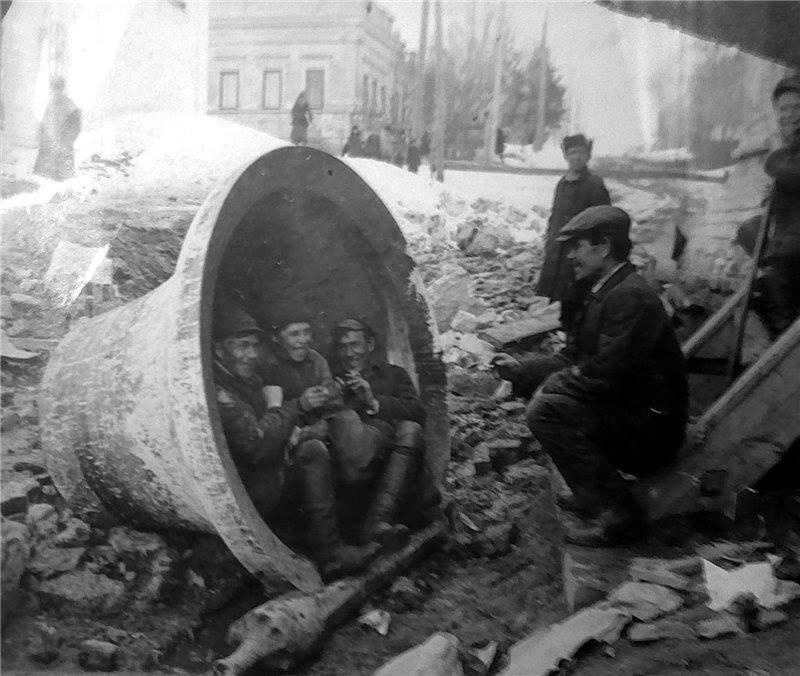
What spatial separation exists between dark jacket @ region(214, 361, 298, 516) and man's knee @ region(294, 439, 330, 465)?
0.06 m

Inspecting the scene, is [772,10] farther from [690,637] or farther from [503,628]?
[503,628]

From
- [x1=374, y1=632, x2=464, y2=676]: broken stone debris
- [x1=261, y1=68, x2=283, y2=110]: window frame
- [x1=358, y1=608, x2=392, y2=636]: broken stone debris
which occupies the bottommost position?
[x1=374, y1=632, x2=464, y2=676]: broken stone debris

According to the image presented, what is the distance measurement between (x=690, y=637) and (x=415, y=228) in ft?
5.94

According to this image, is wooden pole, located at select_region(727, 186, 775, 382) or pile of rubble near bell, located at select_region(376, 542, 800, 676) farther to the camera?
wooden pole, located at select_region(727, 186, 775, 382)

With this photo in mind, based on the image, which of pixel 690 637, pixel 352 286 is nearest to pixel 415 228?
pixel 352 286

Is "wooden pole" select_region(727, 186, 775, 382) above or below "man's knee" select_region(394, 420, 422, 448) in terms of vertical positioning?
above

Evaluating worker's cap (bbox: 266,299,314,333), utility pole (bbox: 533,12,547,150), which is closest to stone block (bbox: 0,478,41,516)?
worker's cap (bbox: 266,299,314,333)

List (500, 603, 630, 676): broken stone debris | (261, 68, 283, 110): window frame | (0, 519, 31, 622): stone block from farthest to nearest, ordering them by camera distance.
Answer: (261, 68, 283, 110): window frame, (0, 519, 31, 622): stone block, (500, 603, 630, 676): broken stone debris

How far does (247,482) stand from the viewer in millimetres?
2631

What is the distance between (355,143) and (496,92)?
612 millimetres

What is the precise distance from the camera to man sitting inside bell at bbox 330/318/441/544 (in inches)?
111

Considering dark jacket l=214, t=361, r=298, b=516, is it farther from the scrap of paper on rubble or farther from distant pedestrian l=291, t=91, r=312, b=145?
the scrap of paper on rubble

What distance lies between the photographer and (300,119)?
2938 mm

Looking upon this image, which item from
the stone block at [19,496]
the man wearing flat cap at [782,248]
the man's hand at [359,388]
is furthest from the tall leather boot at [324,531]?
the man wearing flat cap at [782,248]
